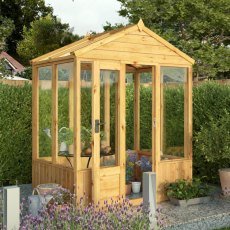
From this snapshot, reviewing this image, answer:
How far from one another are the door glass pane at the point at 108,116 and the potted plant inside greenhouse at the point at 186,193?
116 centimetres

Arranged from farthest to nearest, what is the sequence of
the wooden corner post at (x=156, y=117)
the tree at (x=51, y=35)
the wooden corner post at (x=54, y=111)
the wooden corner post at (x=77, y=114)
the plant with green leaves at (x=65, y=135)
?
1. the tree at (x=51, y=35)
2. the wooden corner post at (x=156, y=117)
3. the wooden corner post at (x=54, y=111)
4. the plant with green leaves at (x=65, y=135)
5. the wooden corner post at (x=77, y=114)

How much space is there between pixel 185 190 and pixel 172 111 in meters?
1.38

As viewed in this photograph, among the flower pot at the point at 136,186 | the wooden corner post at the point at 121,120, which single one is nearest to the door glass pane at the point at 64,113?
the wooden corner post at the point at 121,120

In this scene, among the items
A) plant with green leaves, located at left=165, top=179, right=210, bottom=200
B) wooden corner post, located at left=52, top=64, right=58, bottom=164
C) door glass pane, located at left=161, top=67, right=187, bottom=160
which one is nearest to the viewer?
wooden corner post, located at left=52, top=64, right=58, bottom=164

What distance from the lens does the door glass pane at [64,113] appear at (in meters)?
7.40

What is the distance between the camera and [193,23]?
63.0 ft

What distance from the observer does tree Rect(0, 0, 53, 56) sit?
32656 mm

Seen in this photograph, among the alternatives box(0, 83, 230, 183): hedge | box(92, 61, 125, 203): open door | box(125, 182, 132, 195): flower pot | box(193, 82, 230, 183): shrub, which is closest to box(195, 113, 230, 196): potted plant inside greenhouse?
box(0, 83, 230, 183): hedge

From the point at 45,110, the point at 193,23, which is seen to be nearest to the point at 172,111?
the point at 45,110

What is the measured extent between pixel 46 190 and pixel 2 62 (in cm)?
658

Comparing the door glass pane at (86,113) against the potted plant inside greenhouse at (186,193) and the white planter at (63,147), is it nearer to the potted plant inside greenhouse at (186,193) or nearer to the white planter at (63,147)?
the white planter at (63,147)

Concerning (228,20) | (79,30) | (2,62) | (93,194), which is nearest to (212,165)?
(93,194)

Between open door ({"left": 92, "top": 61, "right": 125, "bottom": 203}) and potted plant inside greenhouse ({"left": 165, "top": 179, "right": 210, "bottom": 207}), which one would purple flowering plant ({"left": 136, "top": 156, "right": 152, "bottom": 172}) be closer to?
potted plant inside greenhouse ({"left": 165, "top": 179, "right": 210, "bottom": 207})

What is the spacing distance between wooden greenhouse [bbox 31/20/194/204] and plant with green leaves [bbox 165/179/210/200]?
20cm
